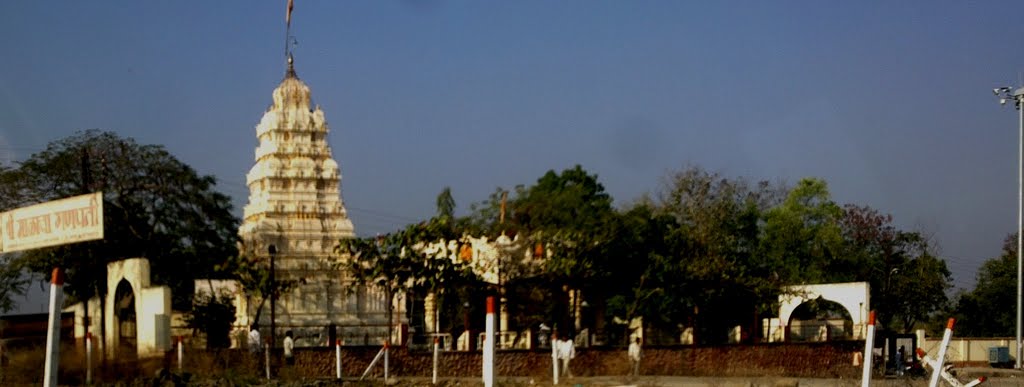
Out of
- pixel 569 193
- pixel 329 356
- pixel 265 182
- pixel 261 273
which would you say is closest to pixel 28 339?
pixel 329 356

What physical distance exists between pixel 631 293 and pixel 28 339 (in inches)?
743

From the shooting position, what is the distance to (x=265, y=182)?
5912cm

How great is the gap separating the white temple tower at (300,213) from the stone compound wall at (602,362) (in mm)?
20458

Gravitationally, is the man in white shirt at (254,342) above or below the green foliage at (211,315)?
above

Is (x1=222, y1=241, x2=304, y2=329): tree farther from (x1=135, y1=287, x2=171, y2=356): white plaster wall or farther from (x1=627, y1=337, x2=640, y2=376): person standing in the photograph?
(x1=627, y1=337, x2=640, y2=376): person standing

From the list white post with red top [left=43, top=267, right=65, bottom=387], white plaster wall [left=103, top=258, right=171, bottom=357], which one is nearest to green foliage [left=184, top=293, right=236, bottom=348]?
white plaster wall [left=103, top=258, right=171, bottom=357]

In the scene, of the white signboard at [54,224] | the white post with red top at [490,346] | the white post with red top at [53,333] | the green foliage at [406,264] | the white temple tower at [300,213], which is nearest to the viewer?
the white post with red top at [53,333]

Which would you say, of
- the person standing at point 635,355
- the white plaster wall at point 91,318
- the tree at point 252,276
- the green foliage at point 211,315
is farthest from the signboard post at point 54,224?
the green foliage at point 211,315

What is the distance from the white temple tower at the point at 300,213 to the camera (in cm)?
5422

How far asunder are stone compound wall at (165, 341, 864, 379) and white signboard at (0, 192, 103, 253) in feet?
41.2

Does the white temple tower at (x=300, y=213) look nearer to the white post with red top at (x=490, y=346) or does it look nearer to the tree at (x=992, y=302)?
the tree at (x=992, y=302)

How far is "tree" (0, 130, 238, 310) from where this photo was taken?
39219 mm

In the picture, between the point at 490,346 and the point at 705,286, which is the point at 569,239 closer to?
the point at 705,286

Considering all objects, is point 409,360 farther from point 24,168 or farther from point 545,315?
point 24,168
